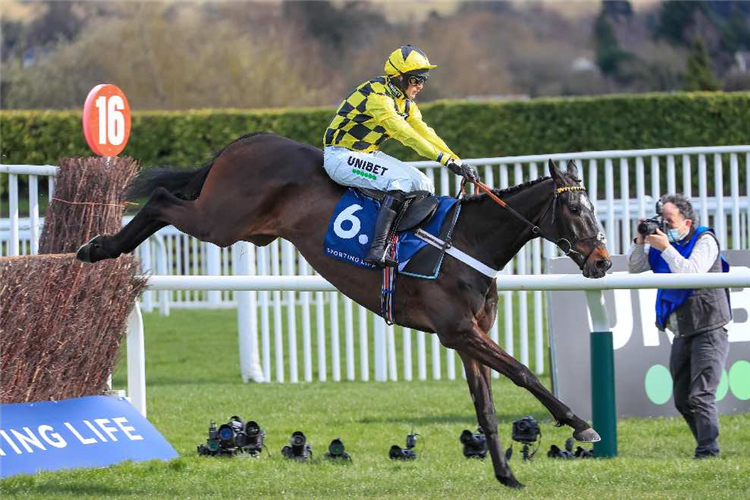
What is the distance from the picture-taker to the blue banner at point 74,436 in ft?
19.5

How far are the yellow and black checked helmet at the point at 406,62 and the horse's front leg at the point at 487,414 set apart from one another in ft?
4.58

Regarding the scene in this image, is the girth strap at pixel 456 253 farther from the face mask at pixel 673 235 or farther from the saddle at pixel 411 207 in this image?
the face mask at pixel 673 235

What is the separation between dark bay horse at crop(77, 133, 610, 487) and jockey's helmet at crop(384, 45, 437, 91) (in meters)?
0.60

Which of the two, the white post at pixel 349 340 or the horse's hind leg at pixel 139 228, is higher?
the horse's hind leg at pixel 139 228

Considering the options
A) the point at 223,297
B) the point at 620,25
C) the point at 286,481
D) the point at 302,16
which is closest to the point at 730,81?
the point at 620,25

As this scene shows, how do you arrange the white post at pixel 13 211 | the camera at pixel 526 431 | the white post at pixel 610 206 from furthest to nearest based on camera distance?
the white post at pixel 610 206, the camera at pixel 526 431, the white post at pixel 13 211

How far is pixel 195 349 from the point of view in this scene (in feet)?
42.6

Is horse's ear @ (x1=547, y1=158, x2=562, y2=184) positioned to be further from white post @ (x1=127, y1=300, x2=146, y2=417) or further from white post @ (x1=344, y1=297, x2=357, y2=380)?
white post @ (x1=344, y1=297, x2=357, y2=380)

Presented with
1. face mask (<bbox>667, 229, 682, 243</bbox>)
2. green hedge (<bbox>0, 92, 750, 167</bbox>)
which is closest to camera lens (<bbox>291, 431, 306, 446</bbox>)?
face mask (<bbox>667, 229, 682, 243</bbox>)

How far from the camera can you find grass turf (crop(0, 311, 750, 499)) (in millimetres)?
5703

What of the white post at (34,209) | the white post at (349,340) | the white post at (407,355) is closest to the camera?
the white post at (34,209)

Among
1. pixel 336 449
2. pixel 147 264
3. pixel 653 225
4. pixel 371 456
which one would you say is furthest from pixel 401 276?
pixel 147 264

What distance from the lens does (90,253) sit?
6.20m

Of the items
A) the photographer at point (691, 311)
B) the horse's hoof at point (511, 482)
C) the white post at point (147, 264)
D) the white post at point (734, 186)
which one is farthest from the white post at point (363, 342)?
the horse's hoof at point (511, 482)
